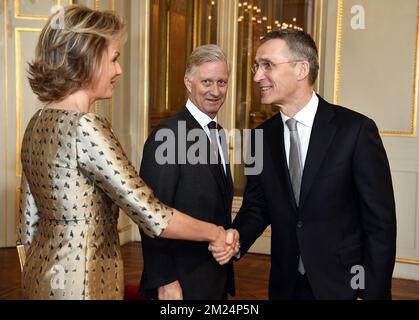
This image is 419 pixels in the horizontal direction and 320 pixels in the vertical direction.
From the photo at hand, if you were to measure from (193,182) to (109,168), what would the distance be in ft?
1.88

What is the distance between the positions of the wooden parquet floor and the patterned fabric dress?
96.0 inches

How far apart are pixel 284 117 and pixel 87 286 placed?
1030 mm

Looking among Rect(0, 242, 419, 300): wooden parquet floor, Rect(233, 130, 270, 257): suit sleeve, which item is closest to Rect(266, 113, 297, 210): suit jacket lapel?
Rect(233, 130, 270, 257): suit sleeve

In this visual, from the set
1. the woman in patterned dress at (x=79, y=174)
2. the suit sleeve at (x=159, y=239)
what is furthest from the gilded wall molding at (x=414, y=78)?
the woman in patterned dress at (x=79, y=174)

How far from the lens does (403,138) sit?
4652mm

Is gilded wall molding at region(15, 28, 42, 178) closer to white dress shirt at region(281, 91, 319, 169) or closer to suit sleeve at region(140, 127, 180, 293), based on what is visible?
suit sleeve at region(140, 127, 180, 293)

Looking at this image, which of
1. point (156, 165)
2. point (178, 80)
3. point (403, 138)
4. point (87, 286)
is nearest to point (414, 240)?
point (403, 138)

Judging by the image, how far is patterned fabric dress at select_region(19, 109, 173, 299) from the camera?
61.6 inches

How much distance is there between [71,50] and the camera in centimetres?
160

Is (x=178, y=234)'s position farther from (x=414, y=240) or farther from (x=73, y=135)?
(x=414, y=240)

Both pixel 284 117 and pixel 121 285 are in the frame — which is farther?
pixel 284 117

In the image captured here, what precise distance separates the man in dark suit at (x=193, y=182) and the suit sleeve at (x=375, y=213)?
22.1 inches
